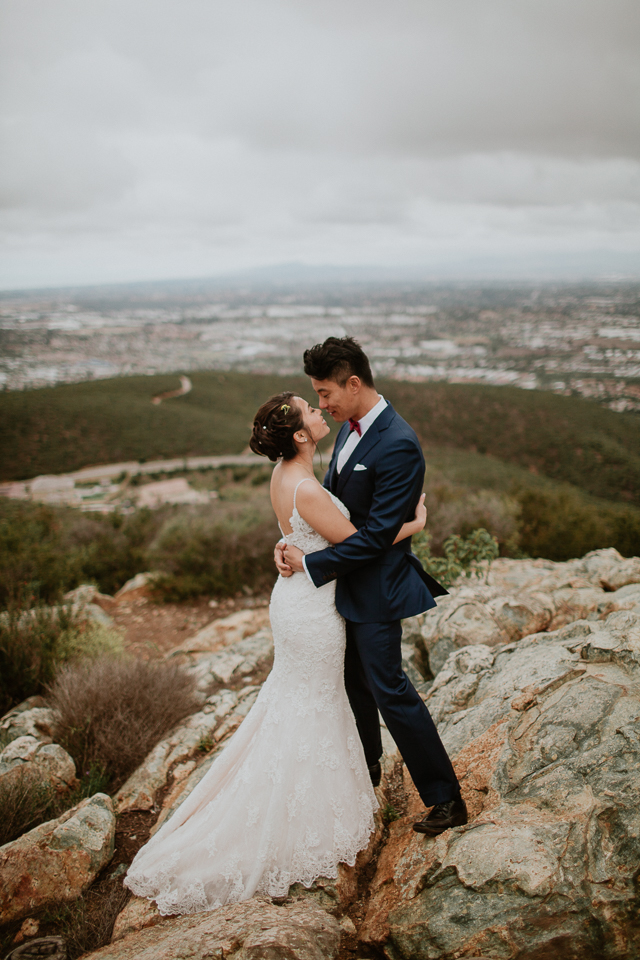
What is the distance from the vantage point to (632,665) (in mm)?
2482

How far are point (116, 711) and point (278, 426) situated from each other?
8.96 ft

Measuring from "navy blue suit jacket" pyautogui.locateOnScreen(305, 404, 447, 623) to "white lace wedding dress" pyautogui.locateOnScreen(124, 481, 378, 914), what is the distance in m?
0.13

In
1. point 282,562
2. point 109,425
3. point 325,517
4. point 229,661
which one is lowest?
point 229,661

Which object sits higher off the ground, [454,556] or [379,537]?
[379,537]

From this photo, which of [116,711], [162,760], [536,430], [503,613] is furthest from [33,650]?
[536,430]

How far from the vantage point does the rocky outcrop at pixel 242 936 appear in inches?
70.9

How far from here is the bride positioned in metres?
2.37

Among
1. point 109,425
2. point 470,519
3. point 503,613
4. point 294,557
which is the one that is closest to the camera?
point 294,557

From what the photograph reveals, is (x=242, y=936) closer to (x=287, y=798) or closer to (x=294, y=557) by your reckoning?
(x=287, y=798)

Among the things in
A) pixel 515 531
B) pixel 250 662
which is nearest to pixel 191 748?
pixel 250 662

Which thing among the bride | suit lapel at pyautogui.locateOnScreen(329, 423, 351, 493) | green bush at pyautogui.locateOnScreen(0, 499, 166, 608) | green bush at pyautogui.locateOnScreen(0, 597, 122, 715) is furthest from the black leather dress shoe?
green bush at pyautogui.locateOnScreen(0, 499, 166, 608)

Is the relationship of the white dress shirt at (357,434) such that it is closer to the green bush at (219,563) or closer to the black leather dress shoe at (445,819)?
the black leather dress shoe at (445,819)

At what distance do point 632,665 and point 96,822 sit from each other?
3.08 meters

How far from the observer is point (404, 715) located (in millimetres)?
2295
